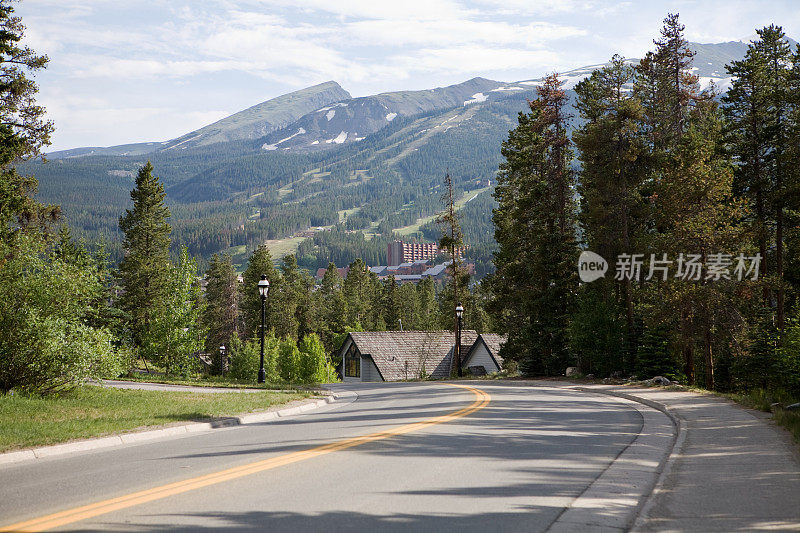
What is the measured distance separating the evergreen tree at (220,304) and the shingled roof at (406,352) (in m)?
23.5

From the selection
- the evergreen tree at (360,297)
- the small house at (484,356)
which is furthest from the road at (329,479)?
the evergreen tree at (360,297)

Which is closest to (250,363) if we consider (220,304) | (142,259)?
(142,259)

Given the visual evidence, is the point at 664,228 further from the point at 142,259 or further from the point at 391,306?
the point at 391,306

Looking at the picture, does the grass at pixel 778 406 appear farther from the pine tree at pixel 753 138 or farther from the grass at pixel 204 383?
Result: the pine tree at pixel 753 138

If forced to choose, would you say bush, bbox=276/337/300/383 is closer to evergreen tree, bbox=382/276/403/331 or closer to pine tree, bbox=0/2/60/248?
pine tree, bbox=0/2/60/248

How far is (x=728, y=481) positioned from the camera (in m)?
8.27

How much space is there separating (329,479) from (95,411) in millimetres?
9570

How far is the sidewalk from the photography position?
6.43 meters

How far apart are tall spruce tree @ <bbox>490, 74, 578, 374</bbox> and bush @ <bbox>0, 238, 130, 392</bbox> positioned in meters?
25.7

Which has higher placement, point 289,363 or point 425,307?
point 425,307

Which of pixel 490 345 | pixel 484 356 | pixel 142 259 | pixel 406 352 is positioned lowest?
pixel 484 356

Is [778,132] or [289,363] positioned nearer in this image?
[778,132]

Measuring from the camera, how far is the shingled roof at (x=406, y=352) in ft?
213

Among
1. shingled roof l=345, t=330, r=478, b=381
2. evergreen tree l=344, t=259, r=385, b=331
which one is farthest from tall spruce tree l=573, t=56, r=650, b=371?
evergreen tree l=344, t=259, r=385, b=331
